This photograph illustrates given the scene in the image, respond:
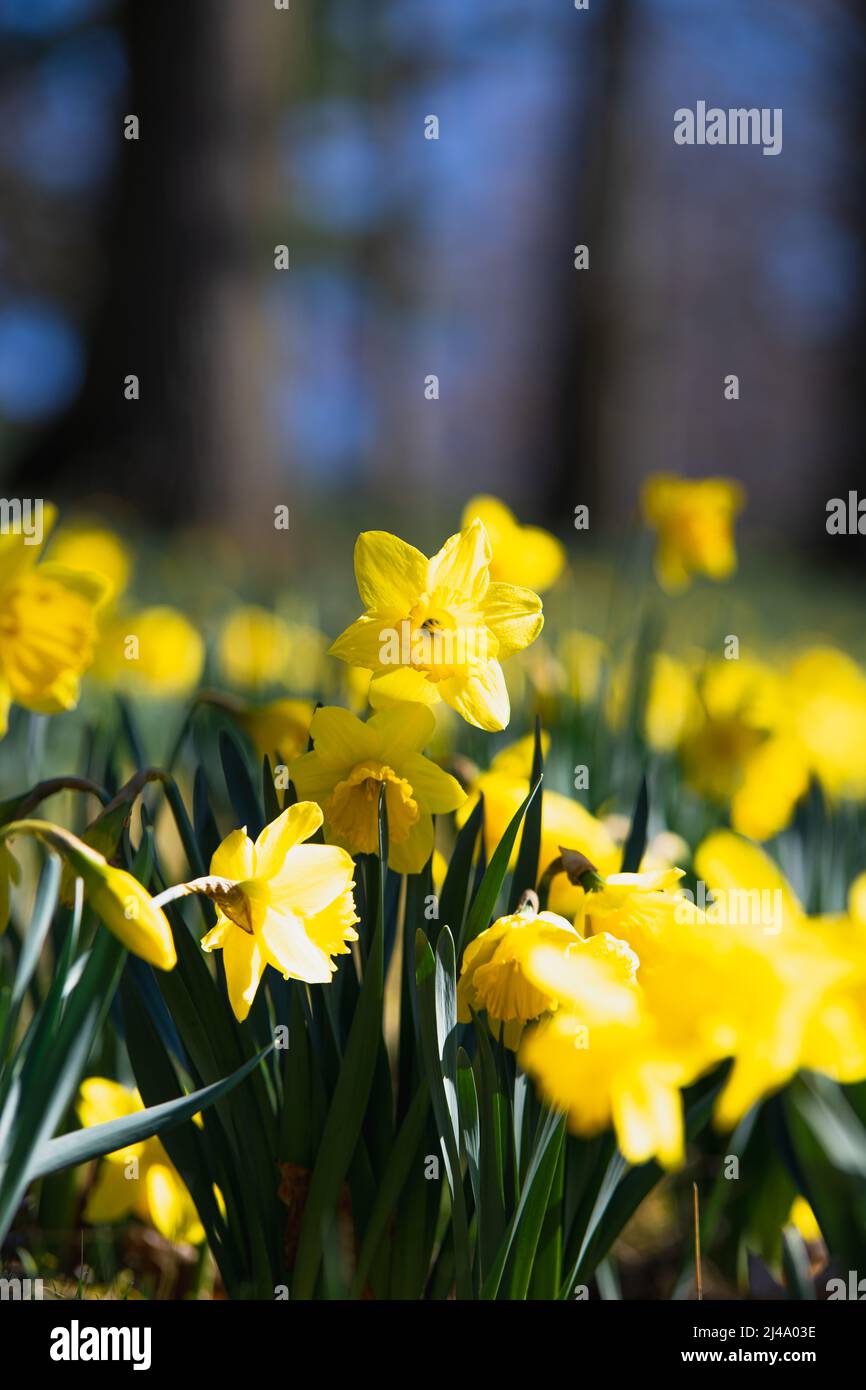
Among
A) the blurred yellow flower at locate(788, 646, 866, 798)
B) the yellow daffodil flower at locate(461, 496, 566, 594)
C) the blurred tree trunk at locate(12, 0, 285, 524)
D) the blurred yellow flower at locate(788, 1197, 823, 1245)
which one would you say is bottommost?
the blurred yellow flower at locate(788, 1197, 823, 1245)

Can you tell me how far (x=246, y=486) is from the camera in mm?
6305

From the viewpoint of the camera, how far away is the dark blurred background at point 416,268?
5.97 metres

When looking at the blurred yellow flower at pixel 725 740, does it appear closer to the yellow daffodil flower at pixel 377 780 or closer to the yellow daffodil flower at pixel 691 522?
the yellow daffodil flower at pixel 691 522

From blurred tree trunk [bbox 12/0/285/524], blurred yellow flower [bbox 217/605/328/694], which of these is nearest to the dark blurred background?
blurred tree trunk [bbox 12/0/285/524]

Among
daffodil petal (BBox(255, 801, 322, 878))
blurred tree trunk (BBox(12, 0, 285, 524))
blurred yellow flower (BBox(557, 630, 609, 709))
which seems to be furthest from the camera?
blurred tree trunk (BBox(12, 0, 285, 524))

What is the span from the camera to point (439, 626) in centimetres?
82

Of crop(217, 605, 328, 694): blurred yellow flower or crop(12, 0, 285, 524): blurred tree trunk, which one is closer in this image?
crop(217, 605, 328, 694): blurred yellow flower

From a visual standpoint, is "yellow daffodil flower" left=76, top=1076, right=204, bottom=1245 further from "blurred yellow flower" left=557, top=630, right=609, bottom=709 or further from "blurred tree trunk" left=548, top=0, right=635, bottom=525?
"blurred tree trunk" left=548, top=0, right=635, bottom=525

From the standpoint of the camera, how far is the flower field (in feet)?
1.87

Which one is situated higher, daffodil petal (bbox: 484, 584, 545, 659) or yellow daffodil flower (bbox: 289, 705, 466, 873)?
daffodil petal (bbox: 484, 584, 545, 659)

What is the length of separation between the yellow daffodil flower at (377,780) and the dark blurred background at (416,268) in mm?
4982

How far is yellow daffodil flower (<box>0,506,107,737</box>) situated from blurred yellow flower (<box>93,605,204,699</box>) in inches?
28.0

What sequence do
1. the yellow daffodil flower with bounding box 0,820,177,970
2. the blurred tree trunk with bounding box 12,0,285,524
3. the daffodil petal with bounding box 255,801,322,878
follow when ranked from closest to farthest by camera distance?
the yellow daffodil flower with bounding box 0,820,177,970 < the daffodil petal with bounding box 255,801,322,878 < the blurred tree trunk with bounding box 12,0,285,524

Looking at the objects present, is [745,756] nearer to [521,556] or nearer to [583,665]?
[521,556]
